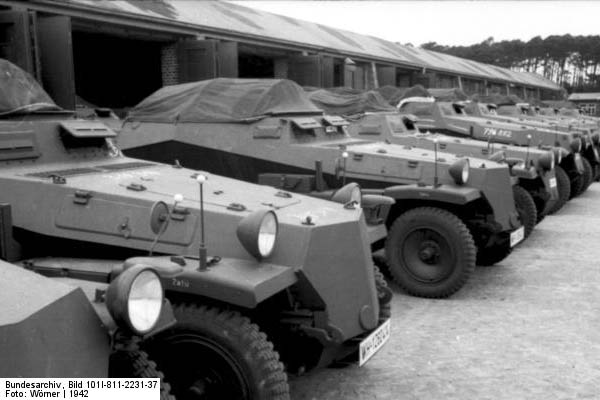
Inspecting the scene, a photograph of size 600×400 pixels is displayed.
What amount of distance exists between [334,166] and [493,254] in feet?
6.06

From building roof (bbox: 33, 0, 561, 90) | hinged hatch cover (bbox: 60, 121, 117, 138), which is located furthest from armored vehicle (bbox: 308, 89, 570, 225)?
building roof (bbox: 33, 0, 561, 90)

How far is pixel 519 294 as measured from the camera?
6227 millimetres

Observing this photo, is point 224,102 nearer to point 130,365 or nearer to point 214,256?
point 214,256

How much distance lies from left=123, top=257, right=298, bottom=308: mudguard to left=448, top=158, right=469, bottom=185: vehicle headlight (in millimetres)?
3449

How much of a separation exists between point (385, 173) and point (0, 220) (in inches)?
171

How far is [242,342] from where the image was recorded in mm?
3096

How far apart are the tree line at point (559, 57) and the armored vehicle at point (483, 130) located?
205ft

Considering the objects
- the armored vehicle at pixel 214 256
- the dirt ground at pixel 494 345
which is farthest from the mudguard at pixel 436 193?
the armored vehicle at pixel 214 256

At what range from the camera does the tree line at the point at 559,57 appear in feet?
239

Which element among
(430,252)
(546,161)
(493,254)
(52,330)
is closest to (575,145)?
(546,161)

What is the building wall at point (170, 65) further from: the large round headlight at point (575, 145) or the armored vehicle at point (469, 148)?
the large round headlight at point (575, 145)

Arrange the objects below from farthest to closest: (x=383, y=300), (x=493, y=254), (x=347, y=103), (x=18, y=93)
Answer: (x=347, y=103)
(x=493, y=254)
(x=18, y=93)
(x=383, y=300)

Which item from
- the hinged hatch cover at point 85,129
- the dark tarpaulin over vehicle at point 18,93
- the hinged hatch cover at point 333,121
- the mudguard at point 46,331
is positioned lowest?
the mudguard at point 46,331

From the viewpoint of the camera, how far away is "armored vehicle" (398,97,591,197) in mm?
11562
